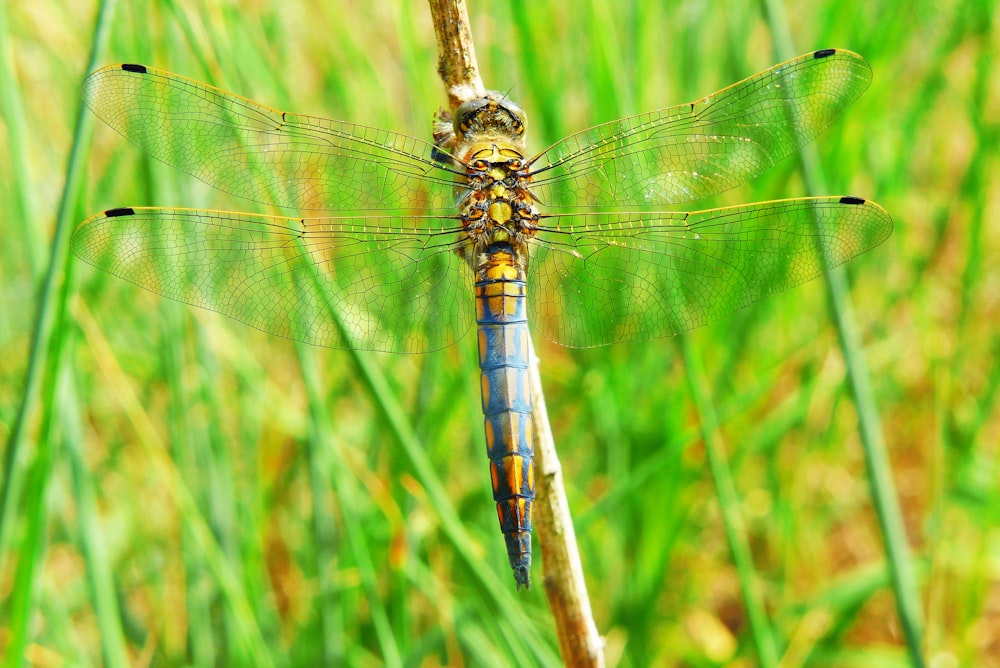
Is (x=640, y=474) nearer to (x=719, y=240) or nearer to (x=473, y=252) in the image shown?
(x=719, y=240)

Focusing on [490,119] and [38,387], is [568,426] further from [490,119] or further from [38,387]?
[38,387]

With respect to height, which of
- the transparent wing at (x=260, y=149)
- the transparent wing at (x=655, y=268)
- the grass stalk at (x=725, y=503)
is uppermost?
the transparent wing at (x=260, y=149)

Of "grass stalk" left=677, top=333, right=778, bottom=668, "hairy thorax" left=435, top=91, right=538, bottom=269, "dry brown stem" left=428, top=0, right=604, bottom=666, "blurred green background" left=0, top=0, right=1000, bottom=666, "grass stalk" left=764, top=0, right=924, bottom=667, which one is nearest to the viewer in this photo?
"dry brown stem" left=428, top=0, right=604, bottom=666

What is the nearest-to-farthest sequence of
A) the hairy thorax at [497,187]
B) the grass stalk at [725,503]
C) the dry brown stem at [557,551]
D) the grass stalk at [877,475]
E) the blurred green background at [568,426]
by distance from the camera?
the dry brown stem at [557,551]
the grass stalk at [877,475]
the hairy thorax at [497,187]
the grass stalk at [725,503]
the blurred green background at [568,426]

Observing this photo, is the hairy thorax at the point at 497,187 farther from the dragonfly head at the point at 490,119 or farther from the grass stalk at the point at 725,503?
the grass stalk at the point at 725,503

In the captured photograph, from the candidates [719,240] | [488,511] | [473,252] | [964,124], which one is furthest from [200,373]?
[964,124]

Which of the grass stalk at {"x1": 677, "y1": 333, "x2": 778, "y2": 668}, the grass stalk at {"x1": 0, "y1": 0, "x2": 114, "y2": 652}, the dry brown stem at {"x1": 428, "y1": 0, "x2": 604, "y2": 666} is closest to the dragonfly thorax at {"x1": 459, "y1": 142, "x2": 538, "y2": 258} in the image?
the dry brown stem at {"x1": 428, "y1": 0, "x2": 604, "y2": 666}

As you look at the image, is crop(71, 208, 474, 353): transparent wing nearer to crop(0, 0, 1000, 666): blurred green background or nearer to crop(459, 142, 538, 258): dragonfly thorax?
crop(459, 142, 538, 258): dragonfly thorax

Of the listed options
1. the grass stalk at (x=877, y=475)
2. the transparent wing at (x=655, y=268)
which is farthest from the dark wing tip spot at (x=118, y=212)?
the grass stalk at (x=877, y=475)
